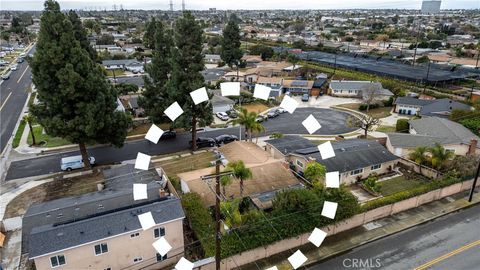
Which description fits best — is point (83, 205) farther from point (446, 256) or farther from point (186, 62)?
point (446, 256)

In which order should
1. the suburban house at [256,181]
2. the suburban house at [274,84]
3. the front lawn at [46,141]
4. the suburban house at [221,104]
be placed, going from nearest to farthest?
1. the suburban house at [256,181]
2. the front lawn at [46,141]
3. the suburban house at [221,104]
4. the suburban house at [274,84]

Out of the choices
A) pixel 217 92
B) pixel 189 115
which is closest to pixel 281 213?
pixel 189 115

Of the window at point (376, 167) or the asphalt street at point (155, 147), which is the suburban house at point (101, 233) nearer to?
the asphalt street at point (155, 147)

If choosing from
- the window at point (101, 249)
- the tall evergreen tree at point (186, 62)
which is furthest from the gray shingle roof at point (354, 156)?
the window at point (101, 249)

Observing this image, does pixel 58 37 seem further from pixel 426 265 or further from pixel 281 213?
pixel 426 265

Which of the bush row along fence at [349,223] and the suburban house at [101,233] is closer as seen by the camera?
the suburban house at [101,233]

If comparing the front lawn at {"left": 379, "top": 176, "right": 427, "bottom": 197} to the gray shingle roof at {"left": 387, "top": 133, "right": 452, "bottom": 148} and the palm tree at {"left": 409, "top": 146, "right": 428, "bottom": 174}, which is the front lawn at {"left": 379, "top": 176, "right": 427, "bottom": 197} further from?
the gray shingle roof at {"left": 387, "top": 133, "right": 452, "bottom": 148}

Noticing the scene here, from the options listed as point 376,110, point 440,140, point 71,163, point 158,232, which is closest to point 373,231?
point 158,232

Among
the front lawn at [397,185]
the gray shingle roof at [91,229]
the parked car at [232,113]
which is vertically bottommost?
the front lawn at [397,185]
